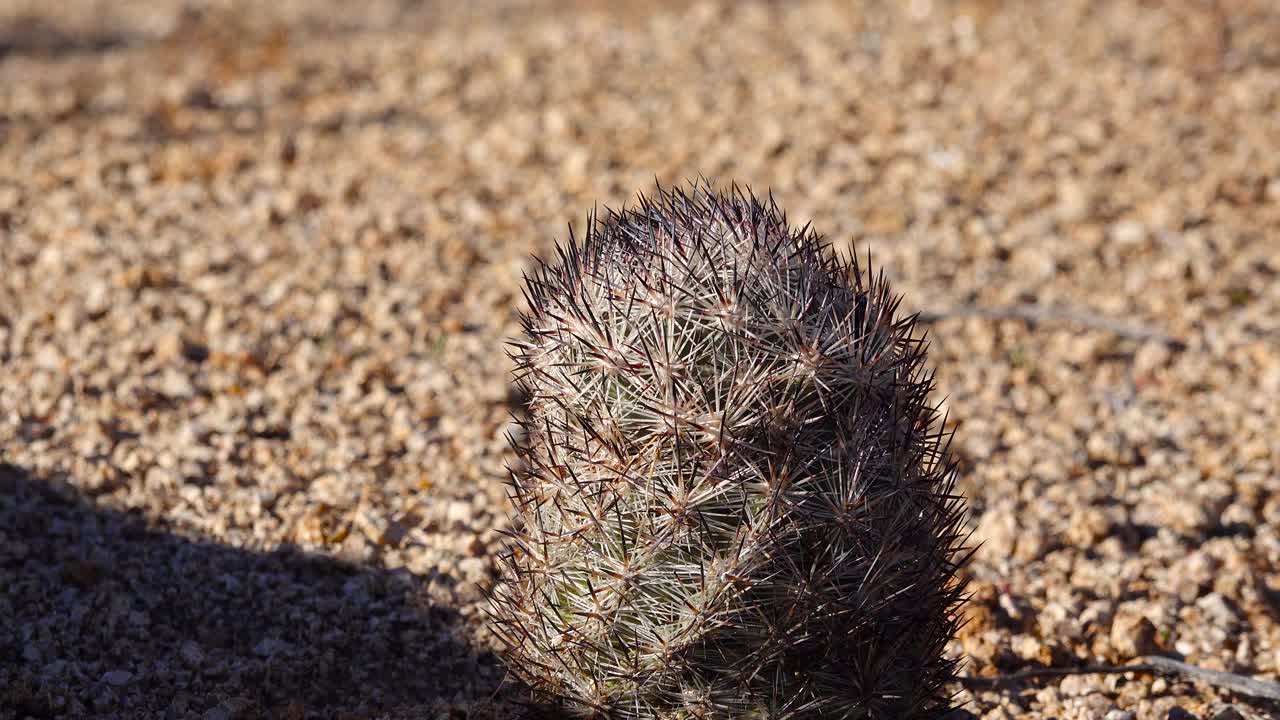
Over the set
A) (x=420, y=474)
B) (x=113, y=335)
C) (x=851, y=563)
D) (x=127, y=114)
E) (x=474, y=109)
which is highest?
(x=474, y=109)

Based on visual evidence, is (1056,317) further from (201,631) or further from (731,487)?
(201,631)

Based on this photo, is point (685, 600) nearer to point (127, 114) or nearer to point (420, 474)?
point (420, 474)

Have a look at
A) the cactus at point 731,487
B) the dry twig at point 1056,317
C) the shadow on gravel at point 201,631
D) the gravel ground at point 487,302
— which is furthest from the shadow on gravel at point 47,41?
the cactus at point 731,487

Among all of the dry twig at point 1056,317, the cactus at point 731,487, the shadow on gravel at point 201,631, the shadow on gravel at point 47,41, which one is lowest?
the shadow on gravel at point 201,631

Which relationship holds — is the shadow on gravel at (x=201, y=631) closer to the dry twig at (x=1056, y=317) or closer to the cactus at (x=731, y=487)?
the cactus at (x=731, y=487)

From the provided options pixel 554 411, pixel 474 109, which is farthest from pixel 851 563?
pixel 474 109

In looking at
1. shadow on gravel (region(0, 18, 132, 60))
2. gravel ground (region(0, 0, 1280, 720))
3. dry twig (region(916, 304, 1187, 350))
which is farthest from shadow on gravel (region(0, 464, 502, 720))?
shadow on gravel (region(0, 18, 132, 60))

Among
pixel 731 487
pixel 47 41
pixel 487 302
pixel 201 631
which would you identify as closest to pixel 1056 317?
pixel 487 302
